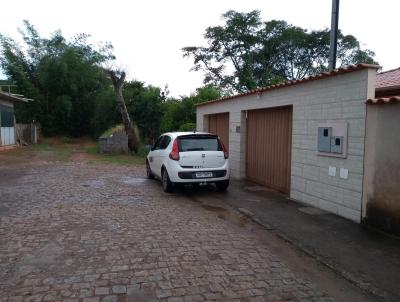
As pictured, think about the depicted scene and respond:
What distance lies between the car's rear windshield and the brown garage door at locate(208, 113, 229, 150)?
3708 millimetres

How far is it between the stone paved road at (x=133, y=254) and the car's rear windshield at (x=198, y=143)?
4.14 feet

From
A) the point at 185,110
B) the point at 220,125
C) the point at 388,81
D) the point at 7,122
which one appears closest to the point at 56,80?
the point at 7,122

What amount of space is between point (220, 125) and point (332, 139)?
7065mm

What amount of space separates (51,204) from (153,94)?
67.4 feet

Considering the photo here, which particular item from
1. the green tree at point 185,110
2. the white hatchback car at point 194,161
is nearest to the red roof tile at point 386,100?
the white hatchback car at point 194,161

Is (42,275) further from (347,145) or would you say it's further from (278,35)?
(278,35)

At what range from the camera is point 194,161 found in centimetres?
930

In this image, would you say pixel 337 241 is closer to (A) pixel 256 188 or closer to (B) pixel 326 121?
(B) pixel 326 121

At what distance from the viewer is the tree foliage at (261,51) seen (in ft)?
113

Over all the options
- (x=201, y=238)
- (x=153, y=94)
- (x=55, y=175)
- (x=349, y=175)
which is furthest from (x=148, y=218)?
(x=153, y=94)

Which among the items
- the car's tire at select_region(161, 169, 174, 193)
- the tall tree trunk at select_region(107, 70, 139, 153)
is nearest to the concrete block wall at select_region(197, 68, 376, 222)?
the car's tire at select_region(161, 169, 174, 193)

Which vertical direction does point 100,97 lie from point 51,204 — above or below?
above

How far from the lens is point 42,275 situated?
4.34 metres

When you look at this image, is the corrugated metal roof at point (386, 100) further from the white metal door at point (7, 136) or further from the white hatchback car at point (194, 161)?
the white metal door at point (7, 136)
